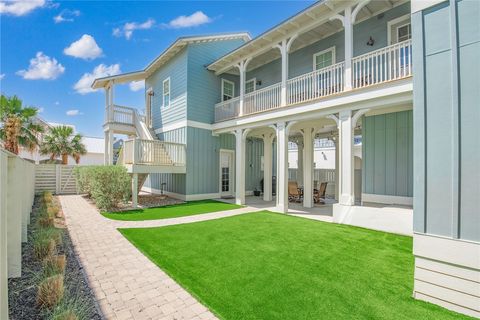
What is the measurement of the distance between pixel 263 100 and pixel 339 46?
147 inches

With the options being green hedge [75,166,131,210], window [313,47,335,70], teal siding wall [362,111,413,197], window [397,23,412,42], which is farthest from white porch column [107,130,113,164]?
window [397,23,412,42]

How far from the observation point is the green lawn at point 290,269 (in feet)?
9.66

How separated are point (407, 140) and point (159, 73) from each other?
13.5 m

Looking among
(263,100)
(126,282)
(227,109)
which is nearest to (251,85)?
(227,109)

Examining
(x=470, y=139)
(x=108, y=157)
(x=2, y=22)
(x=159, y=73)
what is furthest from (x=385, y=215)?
(x=2, y=22)

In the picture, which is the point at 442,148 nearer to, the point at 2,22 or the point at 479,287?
the point at 479,287

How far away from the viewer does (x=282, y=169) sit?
9242 mm

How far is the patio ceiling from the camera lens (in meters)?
7.62

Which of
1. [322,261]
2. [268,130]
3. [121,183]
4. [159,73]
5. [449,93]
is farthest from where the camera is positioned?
[159,73]

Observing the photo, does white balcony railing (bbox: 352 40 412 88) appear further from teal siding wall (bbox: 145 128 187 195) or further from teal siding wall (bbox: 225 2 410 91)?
teal siding wall (bbox: 145 128 187 195)

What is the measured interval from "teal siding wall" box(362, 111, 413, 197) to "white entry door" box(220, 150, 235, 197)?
728 cm

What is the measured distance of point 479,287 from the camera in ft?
8.96

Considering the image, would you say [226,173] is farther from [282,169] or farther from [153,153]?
[282,169]

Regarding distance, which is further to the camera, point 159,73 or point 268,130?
point 159,73
